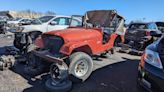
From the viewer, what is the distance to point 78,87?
203 inches

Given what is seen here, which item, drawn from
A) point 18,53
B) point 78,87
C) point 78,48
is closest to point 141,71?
point 78,87

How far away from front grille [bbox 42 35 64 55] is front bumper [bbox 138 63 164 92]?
8.64 feet

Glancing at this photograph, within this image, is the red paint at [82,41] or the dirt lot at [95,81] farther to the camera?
the red paint at [82,41]

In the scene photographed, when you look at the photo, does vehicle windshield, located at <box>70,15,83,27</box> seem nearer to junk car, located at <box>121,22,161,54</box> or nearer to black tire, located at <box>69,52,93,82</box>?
black tire, located at <box>69,52,93,82</box>

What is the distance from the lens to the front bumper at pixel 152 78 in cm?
333

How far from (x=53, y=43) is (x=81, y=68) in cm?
112

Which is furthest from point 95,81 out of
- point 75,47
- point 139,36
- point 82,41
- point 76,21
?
point 139,36

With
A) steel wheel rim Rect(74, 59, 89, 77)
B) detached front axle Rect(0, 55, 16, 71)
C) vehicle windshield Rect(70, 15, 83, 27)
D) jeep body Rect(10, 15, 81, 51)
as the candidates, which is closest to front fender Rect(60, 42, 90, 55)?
Answer: steel wheel rim Rect(74, 59, 89, 77)

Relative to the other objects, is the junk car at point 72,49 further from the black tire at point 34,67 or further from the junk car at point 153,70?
the junk car at point 153,70

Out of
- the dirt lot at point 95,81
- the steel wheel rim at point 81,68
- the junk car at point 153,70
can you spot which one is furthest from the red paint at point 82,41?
the junk car at point 153,70

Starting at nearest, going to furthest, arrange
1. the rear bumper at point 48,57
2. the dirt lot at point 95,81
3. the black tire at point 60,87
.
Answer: the black tire at point 60,87, the dirt lot at point 95,81, the rear bumper at point 48,57

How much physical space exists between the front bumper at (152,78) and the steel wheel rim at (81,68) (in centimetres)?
206

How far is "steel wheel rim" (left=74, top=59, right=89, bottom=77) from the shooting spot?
552 cm

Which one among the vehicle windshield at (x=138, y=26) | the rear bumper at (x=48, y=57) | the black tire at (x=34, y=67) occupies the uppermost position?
the vehicle windshield at (x=138, y=26)
